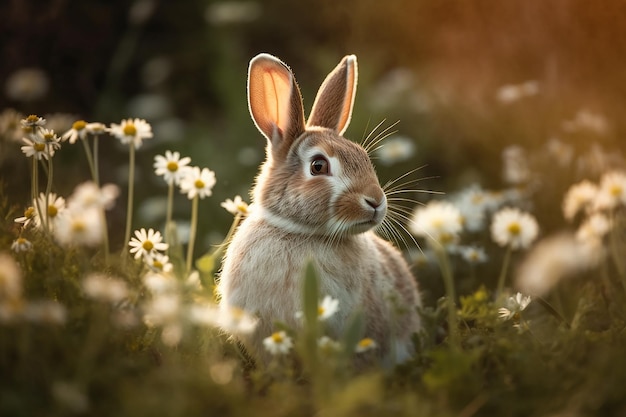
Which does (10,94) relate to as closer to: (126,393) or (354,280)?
(354,280)

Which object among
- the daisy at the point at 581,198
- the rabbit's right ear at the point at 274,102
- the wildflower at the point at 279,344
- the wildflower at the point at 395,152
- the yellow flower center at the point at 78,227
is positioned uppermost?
the wildflower at the point at 395,152

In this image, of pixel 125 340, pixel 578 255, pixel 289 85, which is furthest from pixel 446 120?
pixel 125 340

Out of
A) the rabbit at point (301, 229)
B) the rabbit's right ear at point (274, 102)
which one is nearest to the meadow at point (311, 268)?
the rabbit at point (301, 229)

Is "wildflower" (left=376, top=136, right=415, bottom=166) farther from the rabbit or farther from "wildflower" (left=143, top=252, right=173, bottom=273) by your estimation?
"wildflower" (left=143, top=252, right=173, bottom=273)

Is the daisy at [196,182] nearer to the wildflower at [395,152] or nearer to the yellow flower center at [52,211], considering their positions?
the yellow flower center at [52,211]

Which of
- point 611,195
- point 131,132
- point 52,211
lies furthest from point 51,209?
point 611,195

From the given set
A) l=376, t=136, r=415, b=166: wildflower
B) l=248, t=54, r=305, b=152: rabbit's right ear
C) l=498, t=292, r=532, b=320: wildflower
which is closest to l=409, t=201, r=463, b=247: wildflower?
l=498, t=292, r=532, b=320: wildflower

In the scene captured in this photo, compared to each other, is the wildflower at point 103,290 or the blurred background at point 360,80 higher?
the blurred background at point 360,80
